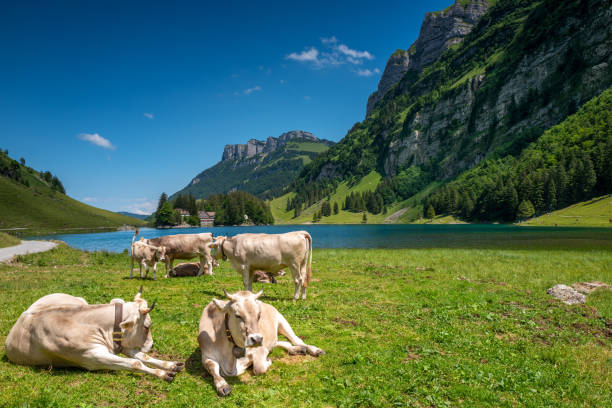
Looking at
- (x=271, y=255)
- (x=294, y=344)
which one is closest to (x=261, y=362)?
(x=294, y=344)

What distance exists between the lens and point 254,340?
→ 5.60m

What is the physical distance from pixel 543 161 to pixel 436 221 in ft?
167

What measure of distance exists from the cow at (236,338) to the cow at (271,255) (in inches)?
217

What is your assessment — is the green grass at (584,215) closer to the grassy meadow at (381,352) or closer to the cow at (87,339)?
the grassy meadow at (381,352)

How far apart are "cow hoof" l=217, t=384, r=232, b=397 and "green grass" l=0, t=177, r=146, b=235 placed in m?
138

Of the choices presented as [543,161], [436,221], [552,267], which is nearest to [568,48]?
[543,161]

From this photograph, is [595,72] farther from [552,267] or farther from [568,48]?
[552,267]

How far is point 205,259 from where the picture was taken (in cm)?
1956

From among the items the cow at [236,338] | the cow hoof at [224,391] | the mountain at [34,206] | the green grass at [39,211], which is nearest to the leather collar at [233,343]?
the cow at [236,338]

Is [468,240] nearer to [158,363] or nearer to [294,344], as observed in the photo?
[294,344]

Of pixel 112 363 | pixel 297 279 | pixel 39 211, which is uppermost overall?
pixel 39 211

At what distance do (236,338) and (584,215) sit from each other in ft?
366

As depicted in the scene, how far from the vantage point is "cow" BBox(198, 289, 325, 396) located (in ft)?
19.3

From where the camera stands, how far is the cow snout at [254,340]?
5574 millimetres
